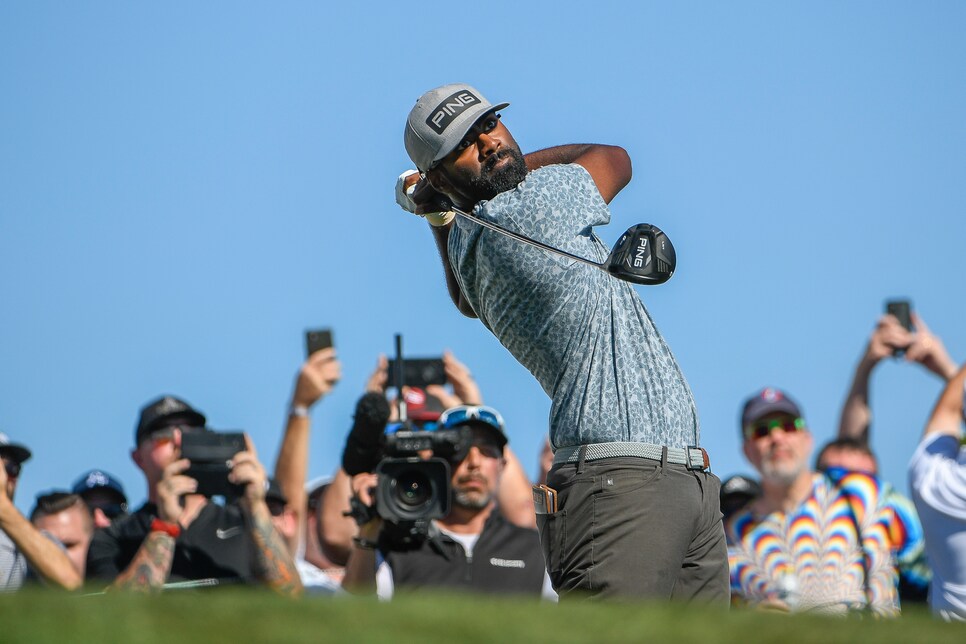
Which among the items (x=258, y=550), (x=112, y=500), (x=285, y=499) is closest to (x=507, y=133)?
(x=258, y=550)

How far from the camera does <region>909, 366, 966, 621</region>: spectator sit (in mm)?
6527

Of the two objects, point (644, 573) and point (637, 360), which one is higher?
point (637, 360)

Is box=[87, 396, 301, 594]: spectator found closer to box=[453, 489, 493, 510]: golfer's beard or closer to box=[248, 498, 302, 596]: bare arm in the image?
box=[248, 498, 302, 596]: bare arm

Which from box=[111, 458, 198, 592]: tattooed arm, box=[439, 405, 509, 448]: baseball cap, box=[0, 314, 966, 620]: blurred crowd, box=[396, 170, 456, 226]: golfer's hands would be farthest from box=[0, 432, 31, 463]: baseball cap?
box=[396, 170, 456, 226]: golfer's hands

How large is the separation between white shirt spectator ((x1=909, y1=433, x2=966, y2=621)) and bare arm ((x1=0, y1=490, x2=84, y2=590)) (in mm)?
4244

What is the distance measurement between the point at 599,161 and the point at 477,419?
121 inches

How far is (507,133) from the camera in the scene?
517 centimetres

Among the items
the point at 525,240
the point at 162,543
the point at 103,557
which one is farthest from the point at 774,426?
the point at 525,240

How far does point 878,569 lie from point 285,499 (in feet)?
10.8

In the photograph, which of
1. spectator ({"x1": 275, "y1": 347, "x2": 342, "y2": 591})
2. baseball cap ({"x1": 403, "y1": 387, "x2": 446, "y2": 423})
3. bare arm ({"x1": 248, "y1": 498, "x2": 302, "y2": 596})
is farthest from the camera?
baseball cap ({"x1": 403, "y1": 387, "x2": 446, "y2": 423})

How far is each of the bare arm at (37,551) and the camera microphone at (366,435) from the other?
154cm

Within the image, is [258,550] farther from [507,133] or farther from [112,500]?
[507,133]

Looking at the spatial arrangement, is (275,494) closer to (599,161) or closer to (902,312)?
(599,161)

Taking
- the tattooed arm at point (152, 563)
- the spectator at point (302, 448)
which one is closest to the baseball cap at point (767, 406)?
the spectator at point (302, 448)
